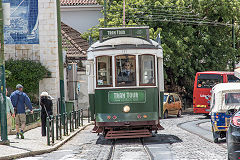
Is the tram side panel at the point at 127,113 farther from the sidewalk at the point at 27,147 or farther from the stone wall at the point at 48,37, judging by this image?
the stone wall at the point at 48,37

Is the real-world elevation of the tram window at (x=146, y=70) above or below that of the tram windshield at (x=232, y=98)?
above

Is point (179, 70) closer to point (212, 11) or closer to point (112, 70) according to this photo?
point (212, 11)

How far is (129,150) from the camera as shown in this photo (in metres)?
15.2

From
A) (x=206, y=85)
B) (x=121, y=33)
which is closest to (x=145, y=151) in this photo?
(x=121, y=33)

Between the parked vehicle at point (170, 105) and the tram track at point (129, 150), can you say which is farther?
the parked vehicle at point (170, 105)

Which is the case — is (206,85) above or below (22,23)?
below

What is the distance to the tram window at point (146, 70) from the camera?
17.5m

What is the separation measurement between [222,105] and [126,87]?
9.92 feet

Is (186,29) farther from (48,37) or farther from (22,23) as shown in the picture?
(22,23)

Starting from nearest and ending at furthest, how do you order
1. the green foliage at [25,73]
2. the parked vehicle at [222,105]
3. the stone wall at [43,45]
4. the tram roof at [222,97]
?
the parked vehicle at [222,105] → the tram roof at [222,97] → the green foliage at [25,73] → the stone wall at [43,45]

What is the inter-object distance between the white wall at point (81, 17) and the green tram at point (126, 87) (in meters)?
31.5

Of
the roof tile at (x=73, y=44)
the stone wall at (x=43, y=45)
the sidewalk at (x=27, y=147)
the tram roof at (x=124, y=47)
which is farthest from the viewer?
the roof tile at (x=73, y=44)

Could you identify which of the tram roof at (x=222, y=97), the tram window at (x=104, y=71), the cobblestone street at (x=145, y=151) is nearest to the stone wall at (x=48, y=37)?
the cobblestone street at (x=145, y=151)

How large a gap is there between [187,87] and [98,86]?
30.2m
